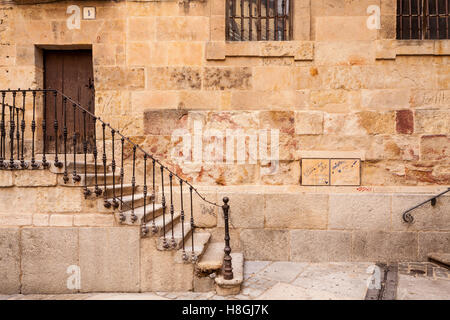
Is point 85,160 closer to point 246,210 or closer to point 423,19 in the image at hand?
point 246,210

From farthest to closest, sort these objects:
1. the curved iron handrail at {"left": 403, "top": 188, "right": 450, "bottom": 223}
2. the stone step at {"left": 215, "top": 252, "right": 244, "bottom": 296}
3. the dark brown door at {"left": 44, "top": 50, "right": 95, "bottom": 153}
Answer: the dark brown door at {"left": 44, "top": 50, "right": 95, "bottom": 153}, the curved iron handrail at {"left": 403, "top": 188, "right": 450, "bottom": 223}, the stone step at {"left": 215, "top": 252, "right": 244, "bottom": 296}

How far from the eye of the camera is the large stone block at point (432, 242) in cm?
446

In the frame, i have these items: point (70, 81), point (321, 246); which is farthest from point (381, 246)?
point (70, 81)

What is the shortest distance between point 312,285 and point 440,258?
2.28 metres

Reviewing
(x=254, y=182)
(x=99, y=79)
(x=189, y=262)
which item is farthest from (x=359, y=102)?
(x=99, y=79)

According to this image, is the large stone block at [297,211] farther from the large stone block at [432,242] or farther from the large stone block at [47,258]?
the large stone block at [47,258]

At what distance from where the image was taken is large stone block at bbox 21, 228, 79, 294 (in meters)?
3.59

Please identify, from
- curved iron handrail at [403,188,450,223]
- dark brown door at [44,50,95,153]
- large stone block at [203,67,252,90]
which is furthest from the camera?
dark brown door at [44,50,95,153]

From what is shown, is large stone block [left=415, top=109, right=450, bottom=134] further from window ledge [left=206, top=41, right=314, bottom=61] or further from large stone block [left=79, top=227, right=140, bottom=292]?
large stone block [left=79, top=227, right=140, bottom=292]

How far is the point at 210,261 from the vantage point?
3.57m

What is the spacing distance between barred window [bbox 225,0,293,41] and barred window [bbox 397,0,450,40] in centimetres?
201

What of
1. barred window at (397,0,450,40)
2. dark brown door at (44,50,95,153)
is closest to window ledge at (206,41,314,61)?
barred window at (397,0,450,40)

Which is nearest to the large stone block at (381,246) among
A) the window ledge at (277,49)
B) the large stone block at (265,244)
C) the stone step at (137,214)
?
the large stone block at (265,244)

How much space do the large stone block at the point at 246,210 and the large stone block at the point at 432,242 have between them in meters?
2.63
